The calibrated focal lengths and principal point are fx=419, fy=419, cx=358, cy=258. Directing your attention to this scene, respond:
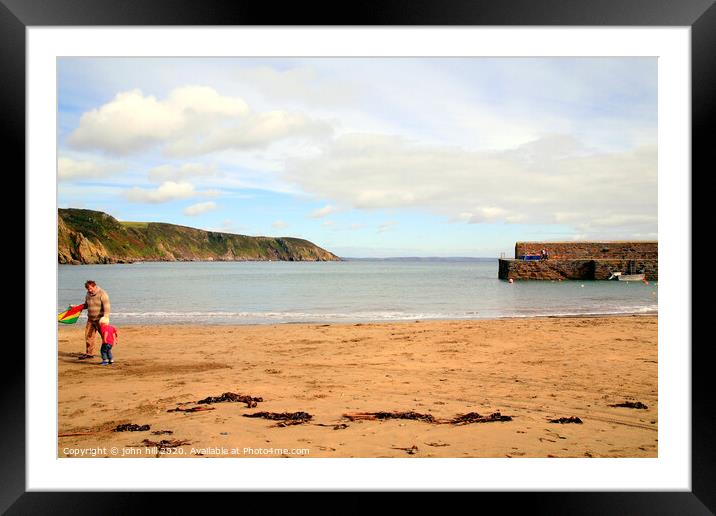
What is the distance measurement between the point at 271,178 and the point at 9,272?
6.51 metres

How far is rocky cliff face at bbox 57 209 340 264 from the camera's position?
54.1 feet

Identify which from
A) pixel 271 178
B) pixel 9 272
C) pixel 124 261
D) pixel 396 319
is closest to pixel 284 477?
pixel 9 272

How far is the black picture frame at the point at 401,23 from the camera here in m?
2.24

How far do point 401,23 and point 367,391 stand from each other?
9.54 ft

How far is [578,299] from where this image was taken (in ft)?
40.0

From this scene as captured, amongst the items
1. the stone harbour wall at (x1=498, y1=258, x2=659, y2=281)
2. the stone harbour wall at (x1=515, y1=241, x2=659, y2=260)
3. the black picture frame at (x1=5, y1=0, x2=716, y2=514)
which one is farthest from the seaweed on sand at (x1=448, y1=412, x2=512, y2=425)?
the stone harbour wall at (x1=515, y1=241, x2=659, y2=260)

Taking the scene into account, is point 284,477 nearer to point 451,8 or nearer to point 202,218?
point 451,8

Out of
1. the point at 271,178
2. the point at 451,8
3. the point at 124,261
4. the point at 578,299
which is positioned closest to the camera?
the point at 451,8

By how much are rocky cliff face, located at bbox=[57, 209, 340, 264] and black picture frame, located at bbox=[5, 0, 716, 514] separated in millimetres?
13349

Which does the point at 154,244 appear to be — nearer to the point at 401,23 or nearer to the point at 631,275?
the point at 631,275

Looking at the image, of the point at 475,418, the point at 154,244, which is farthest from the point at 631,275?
the point at 154,244

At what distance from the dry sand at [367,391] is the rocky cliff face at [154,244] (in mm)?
11417

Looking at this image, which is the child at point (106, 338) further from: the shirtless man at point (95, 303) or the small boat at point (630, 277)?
the small boat at point (630, 277)

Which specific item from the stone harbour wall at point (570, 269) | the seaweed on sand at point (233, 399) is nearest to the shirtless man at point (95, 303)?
the seaweed on sand at point (233, 399)
